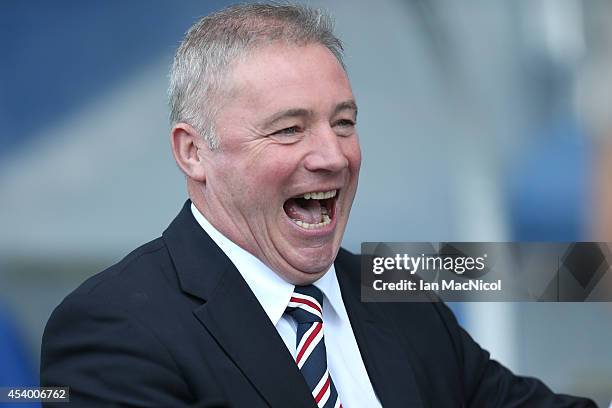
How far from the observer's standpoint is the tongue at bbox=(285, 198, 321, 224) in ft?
6.33

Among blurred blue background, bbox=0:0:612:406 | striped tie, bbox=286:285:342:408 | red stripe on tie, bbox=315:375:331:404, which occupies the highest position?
blurred blue background, bbox=0:0:612:406

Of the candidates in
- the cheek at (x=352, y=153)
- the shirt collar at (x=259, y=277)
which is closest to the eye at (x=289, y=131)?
the cheek at (x=352, y=153)

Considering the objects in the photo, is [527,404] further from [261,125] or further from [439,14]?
[439,14]

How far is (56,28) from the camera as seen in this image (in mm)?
2770

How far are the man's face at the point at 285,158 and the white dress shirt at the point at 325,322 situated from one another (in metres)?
0.02

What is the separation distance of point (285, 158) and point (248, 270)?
251 millimetres

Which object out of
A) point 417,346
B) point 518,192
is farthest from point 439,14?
point 417,346

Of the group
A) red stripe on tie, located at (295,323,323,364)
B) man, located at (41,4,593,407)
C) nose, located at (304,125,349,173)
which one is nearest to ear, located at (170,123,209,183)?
man, located at (41,4,593,407)

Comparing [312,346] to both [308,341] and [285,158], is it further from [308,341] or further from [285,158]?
[285,158]

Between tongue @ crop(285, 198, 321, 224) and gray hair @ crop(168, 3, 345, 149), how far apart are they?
0.66ft

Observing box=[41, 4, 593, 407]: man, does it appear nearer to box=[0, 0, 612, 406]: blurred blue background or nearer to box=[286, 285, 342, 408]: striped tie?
box=[286, 285, 342, 408]: striped tie

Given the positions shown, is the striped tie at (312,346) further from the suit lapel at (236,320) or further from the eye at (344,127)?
the eye at (344,127)

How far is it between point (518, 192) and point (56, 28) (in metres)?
1.41

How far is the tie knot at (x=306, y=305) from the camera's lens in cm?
189
